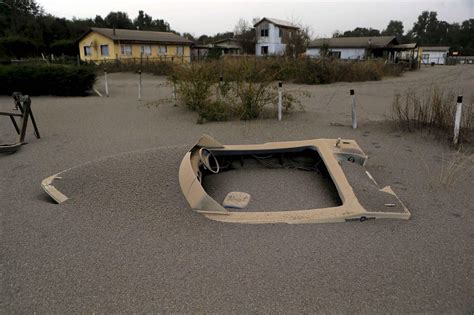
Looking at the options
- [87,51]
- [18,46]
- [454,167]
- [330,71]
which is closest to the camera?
[454,167]

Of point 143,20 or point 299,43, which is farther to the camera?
point 143,20

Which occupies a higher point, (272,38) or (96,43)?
(272,38)

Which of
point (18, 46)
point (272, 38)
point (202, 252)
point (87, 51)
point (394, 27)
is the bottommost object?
point (202, 252)

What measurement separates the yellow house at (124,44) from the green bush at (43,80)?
22.9 meters

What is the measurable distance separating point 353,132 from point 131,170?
5056mm

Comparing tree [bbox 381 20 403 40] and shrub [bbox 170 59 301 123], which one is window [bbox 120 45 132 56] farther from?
tree [bbox 381 20 403 40]

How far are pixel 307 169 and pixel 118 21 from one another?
64859 millimetres

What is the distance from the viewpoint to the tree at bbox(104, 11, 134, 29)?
61.3 metres

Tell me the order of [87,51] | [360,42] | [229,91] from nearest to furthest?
[229,91] → [87,51] → [360,42]

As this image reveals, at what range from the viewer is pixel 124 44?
1583 inches

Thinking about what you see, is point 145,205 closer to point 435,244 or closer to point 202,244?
point 202,244

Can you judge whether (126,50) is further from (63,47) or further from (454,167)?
(454,167)

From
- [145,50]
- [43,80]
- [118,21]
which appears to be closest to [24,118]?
[43,80]

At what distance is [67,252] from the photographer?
3.37 metres
